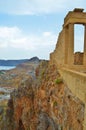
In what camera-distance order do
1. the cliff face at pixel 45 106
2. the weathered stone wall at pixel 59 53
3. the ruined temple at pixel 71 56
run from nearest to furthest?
the ruined temple at pixel 71 56 → the cliff face at pixel 45 106 → the weathered stone wall at pixel 59 53

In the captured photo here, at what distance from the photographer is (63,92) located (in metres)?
18.6

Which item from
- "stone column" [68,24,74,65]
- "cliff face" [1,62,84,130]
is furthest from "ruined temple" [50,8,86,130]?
"cliff face" [1,62,84,130]

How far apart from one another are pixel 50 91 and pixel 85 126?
10537 millimetres

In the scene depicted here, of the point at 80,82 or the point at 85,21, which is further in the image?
the point at 85,21

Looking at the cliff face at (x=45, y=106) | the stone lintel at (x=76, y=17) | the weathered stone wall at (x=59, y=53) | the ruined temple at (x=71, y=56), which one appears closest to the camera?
the ruined temple at (x=71, y=56)

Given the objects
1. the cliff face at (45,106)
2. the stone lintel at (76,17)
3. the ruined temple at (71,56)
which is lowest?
the cliff face at (45,106)

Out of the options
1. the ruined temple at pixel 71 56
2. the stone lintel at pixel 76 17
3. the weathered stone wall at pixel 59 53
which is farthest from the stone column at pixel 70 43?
the weathered stone wall at pixel 59 53

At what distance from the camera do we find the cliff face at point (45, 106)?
1524cm

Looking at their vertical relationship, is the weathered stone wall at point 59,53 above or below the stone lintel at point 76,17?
below

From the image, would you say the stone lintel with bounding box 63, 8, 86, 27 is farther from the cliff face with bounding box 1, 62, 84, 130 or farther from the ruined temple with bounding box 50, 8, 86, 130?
the cliff face with bounding box 1, 62, 84, 130

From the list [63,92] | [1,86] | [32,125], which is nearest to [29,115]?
[32,125]

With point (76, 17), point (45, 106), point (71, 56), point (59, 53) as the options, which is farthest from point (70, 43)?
point (45, 106)

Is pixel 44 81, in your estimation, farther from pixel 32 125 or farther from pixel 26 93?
pixel 26 93

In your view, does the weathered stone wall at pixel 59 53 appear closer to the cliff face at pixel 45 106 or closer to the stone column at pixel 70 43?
the cliff face at pixel 45 106
